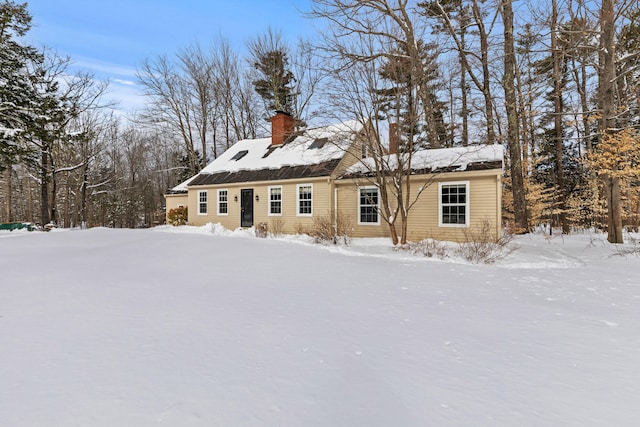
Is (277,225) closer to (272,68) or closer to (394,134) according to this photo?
(394,134)

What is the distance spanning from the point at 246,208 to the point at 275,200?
5.51 ft

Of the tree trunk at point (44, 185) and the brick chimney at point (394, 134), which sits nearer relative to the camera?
the brick chimney at point (394, 134)

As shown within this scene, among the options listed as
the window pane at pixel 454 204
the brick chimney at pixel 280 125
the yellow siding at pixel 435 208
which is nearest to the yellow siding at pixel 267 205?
the yellow siding at pixel 435 208

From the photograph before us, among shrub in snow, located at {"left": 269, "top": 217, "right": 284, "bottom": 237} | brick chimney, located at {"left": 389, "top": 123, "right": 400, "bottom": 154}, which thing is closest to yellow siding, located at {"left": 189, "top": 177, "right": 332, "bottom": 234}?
shrub in snow, located at {"left": 269, "top": 217, "right": 284, "bottom": 237}

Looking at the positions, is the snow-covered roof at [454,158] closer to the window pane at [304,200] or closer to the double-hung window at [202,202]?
the window pane at [304,200]

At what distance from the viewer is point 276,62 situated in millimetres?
21828

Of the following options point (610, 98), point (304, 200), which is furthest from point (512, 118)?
point (304, 200)

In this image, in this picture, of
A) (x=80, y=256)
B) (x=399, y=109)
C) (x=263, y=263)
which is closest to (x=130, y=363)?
(x=263, y=263)

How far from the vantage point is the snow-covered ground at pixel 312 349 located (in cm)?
167

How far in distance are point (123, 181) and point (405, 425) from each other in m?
33.2

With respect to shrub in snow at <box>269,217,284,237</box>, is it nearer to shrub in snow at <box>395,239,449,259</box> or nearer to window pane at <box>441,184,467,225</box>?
shrub in snow at <box>395,239,449,259</box>

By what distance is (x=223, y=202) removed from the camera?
50.3 feet

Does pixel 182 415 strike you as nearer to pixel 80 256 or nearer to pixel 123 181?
pixel 80 256

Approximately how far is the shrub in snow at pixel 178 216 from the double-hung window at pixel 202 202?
6.86 feet
